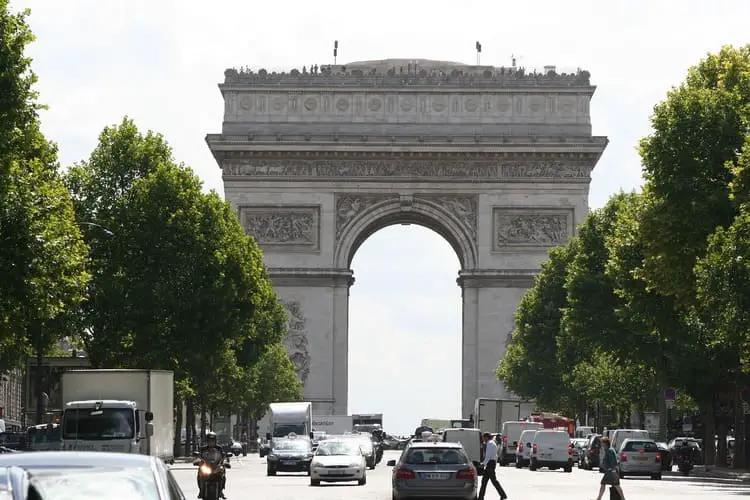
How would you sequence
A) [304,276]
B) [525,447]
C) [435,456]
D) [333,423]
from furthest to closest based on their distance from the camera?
[304,276] → [333,423] → [525,447] → [435,456]

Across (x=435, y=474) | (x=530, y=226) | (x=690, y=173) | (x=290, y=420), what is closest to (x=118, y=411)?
(x=435, y=474)

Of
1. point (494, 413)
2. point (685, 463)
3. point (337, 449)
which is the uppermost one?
point (494, 413)

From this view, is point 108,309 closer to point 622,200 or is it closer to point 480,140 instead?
point 622,200

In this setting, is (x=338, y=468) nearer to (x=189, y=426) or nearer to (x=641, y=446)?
(x=641, y=446)

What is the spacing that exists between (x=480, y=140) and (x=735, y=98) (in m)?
47.1

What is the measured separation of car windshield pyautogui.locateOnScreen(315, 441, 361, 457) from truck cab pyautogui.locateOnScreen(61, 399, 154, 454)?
302 inches

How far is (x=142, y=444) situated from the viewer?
46375 millimetres

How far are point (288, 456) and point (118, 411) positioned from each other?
1674 cm

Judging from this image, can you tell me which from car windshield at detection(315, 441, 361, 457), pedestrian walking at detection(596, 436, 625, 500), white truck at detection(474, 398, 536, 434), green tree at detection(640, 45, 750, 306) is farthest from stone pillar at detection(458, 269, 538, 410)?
pedestrian walking at detection(596, 436, 625, 500)

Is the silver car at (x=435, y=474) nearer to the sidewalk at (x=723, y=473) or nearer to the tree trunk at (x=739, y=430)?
the sidewalk at (x=723, y=473)

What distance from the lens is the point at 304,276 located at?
104438mm

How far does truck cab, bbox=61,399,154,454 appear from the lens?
44812mm

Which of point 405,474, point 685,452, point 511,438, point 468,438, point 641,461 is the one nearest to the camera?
point 405,474

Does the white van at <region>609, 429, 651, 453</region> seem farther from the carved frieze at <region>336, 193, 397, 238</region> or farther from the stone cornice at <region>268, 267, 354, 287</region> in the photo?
the carved frieze at <region>336, 193, 397, 238</region>
